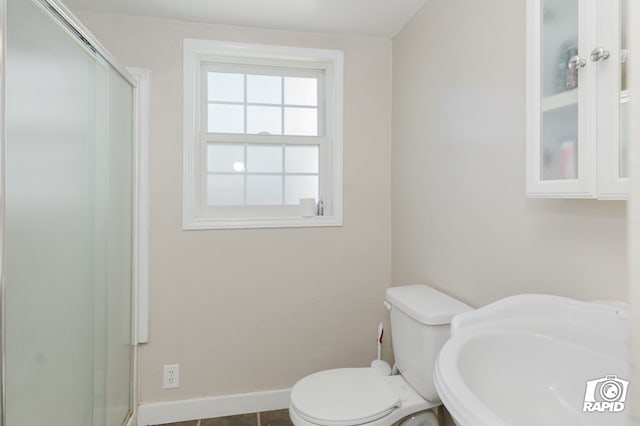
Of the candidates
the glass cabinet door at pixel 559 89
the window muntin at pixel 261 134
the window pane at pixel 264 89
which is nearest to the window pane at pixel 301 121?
the window muntin at pixel 261 134

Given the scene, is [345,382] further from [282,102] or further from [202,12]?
[202,12]

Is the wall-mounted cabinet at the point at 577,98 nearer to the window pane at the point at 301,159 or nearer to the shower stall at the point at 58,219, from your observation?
the shower stall at the point at 58,219

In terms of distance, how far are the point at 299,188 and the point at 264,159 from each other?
28 centimetres

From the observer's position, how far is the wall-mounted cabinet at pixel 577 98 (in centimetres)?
83

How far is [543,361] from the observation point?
3.29ft

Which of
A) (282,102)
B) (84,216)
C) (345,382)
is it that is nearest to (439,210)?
(345,382)

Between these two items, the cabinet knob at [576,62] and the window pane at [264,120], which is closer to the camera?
the cabinet knob at [576,62]

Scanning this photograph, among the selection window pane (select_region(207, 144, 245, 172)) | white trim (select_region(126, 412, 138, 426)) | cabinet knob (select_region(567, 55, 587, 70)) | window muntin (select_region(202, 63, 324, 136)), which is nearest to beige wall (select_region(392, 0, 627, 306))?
cabinet knob (select_region(567, 55, 587, 70))

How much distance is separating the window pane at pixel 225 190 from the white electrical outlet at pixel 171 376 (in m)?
0.93

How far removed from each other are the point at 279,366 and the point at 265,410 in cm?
25

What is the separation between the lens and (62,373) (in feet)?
4.06

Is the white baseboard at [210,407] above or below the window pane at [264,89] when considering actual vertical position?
below

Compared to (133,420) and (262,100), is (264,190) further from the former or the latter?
(133,420)

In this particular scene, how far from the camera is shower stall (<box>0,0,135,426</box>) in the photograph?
98 cm
